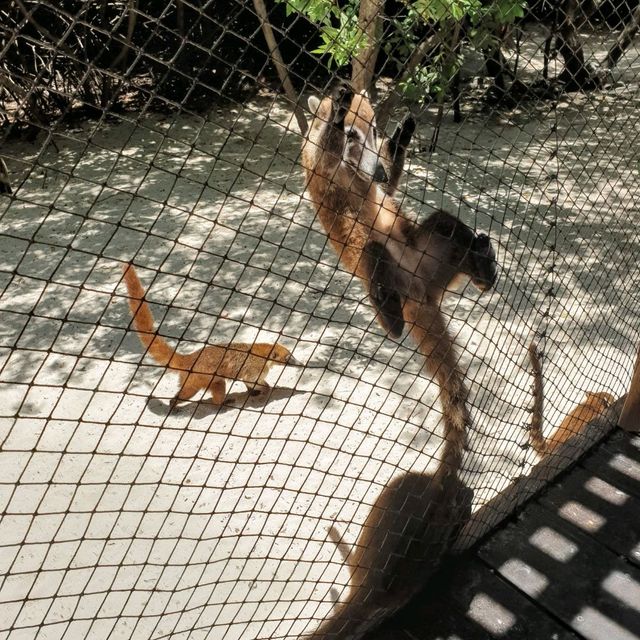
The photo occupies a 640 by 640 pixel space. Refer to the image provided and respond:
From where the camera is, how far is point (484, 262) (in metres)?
2.78

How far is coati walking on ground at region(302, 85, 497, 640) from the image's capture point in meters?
2.27

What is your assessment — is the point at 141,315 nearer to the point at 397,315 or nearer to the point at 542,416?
the point at 397,315

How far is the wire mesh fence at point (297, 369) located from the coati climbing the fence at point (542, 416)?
0.01 meters

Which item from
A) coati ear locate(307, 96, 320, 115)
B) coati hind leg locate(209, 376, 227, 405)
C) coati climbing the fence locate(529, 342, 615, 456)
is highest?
coati ear locate(307, 96, 320, 115)

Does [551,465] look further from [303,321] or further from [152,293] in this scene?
[152,293]

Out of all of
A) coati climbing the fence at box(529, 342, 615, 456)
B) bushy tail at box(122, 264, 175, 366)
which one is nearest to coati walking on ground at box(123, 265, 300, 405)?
bushy tail at box(122, 264, 175, 366)

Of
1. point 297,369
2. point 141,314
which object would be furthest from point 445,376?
point 297,369

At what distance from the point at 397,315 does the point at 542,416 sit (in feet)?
2.40

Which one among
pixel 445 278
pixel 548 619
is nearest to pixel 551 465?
pixel 548 619

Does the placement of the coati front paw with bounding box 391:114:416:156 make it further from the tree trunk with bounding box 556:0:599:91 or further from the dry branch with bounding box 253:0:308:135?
the tree trunk with bounding box 556:0:599:91

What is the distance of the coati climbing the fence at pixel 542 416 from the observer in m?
2.75

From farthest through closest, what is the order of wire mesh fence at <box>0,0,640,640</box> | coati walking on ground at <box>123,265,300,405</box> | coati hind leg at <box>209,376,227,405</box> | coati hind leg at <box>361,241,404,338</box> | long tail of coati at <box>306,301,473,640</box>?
1. coati hind leg at <box>209,376,227,405</box>
2. coati walking on ground at <box>123,265,300,405</box>
3. coati hind leg at <box>361,241,404,338</box>
4. long tail of coati at <box>306,301,473,640</box>
5. wire mesh fence at <box>0,0,640,640</box>

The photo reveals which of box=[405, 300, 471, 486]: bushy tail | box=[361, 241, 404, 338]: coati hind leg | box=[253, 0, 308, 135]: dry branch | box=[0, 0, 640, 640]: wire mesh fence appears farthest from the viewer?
box=[361, 241, 404, 338]: coati hind leg

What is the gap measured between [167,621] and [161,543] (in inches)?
17.5
